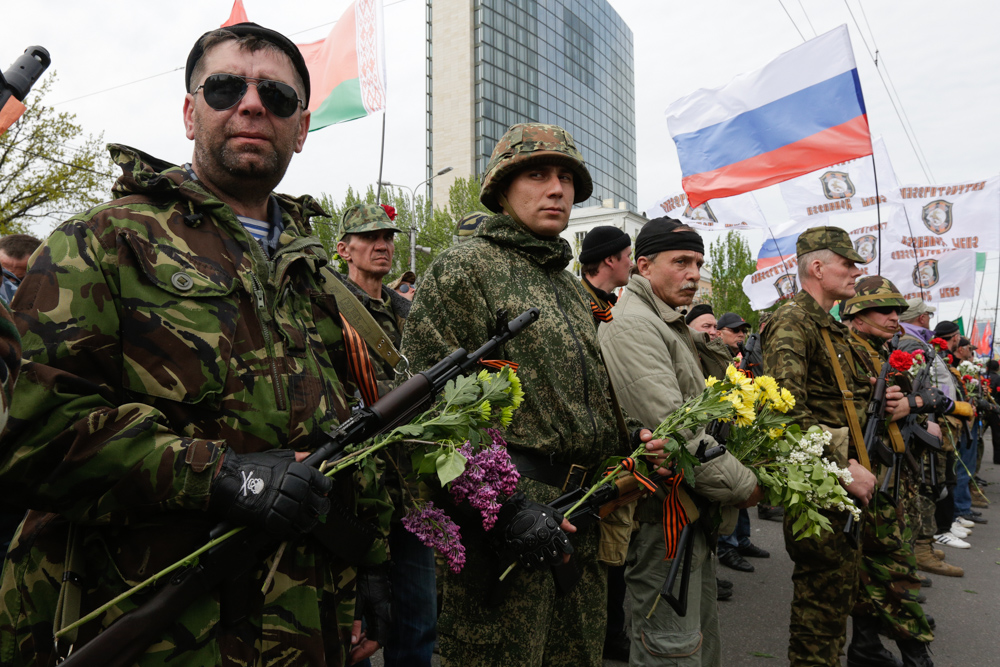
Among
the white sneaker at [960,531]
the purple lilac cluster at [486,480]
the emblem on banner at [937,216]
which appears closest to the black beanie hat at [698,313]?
the white sneaker at [960,531]

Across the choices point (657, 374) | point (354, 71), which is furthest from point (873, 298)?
point (354, 71)

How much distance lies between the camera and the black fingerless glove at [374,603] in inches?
70.7

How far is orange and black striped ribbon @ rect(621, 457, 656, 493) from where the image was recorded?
7.73ft

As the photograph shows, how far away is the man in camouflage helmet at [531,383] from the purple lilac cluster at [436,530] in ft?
0.76

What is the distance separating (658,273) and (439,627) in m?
2.14

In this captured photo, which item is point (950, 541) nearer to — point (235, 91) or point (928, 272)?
point (928, 272)

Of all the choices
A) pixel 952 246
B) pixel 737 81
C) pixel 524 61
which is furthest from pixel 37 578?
pixel 524 61

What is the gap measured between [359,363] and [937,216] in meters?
10.8

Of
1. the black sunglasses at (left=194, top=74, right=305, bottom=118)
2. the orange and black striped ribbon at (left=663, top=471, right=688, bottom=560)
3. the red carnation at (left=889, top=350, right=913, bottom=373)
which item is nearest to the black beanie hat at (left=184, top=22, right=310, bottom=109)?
the black sunglasses at (left=194, top=74, right=305, bottom=118)

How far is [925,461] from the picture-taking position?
20.4 feet

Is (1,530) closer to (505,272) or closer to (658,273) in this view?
(505,272)

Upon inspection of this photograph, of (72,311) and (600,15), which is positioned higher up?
(600,15)

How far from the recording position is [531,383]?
2.24m

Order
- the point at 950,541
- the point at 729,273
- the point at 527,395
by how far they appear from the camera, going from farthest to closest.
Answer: the point at 729,273
the point at 950,541
the point at 527,395
